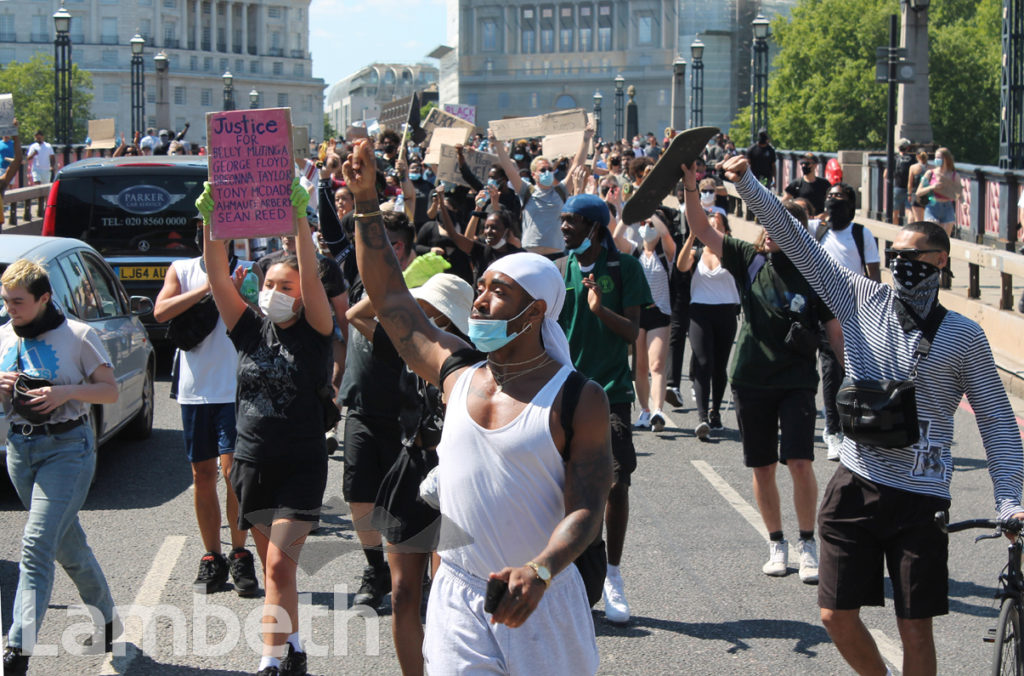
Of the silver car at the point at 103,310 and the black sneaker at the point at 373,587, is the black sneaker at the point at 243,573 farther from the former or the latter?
the silver car at the point at 103,310

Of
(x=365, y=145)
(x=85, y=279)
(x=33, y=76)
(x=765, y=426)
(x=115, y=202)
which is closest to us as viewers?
(x=365, y=145)

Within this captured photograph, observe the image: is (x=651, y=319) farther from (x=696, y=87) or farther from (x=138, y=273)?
(x=696, y=87)

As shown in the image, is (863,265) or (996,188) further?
(996,188)

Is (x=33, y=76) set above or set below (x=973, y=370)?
above

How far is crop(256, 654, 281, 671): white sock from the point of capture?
200 inches

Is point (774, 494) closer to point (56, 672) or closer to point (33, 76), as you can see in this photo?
point (56, 672)

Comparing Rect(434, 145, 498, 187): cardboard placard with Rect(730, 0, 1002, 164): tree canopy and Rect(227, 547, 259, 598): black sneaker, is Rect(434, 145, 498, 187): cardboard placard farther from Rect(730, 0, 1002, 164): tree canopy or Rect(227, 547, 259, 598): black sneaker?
Rect(730, 0, 1002, 164): tree canopy

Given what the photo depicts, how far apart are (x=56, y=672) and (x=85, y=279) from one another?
4212 mm

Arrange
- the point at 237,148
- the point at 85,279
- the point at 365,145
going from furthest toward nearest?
the point at 85,279
the point at 237,148
the point at 365,145

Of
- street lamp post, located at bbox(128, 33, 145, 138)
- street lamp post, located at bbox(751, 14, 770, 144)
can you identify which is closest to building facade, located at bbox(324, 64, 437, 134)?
street lamp post, located at bbox(128, 33, 145, 138)

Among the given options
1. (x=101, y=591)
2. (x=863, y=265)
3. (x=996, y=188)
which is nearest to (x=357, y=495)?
(x=101, y=591)

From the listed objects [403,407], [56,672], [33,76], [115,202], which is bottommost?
[56,672]

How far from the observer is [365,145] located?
3990 mm

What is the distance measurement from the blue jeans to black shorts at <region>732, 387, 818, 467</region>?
3212mm
